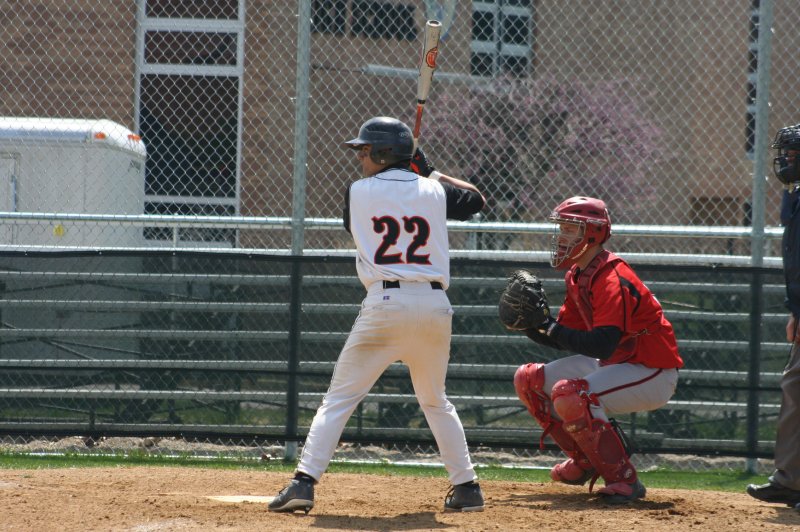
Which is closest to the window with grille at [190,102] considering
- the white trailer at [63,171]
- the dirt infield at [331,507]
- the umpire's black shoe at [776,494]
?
the white trailer at [63,171]

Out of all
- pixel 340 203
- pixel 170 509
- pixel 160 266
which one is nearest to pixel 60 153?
pixel 160 266

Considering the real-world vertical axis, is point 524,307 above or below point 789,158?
below

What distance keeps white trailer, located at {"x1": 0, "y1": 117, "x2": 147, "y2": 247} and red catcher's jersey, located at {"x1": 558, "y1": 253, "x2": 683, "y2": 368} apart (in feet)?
18.5

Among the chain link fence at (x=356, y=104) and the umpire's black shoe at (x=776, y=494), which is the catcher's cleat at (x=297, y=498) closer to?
the umpire's black shoe at (x=776, y=494)

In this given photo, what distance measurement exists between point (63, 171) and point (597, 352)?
654 centimetres

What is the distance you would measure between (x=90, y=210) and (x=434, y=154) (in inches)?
339

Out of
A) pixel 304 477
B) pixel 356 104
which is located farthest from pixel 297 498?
pixel 356 104

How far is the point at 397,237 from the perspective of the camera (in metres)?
4.52

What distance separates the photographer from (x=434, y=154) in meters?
17.4

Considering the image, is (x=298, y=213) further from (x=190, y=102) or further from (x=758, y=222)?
(x=190, y=102)

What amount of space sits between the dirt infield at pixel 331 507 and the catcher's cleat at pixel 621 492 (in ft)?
0.17

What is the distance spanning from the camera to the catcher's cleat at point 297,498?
4484 millimetres

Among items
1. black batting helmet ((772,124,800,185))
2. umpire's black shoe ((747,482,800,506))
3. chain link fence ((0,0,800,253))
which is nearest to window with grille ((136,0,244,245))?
chain link fence ((0,0,800,253))

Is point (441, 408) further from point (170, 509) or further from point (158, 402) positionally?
point (158, 402)
